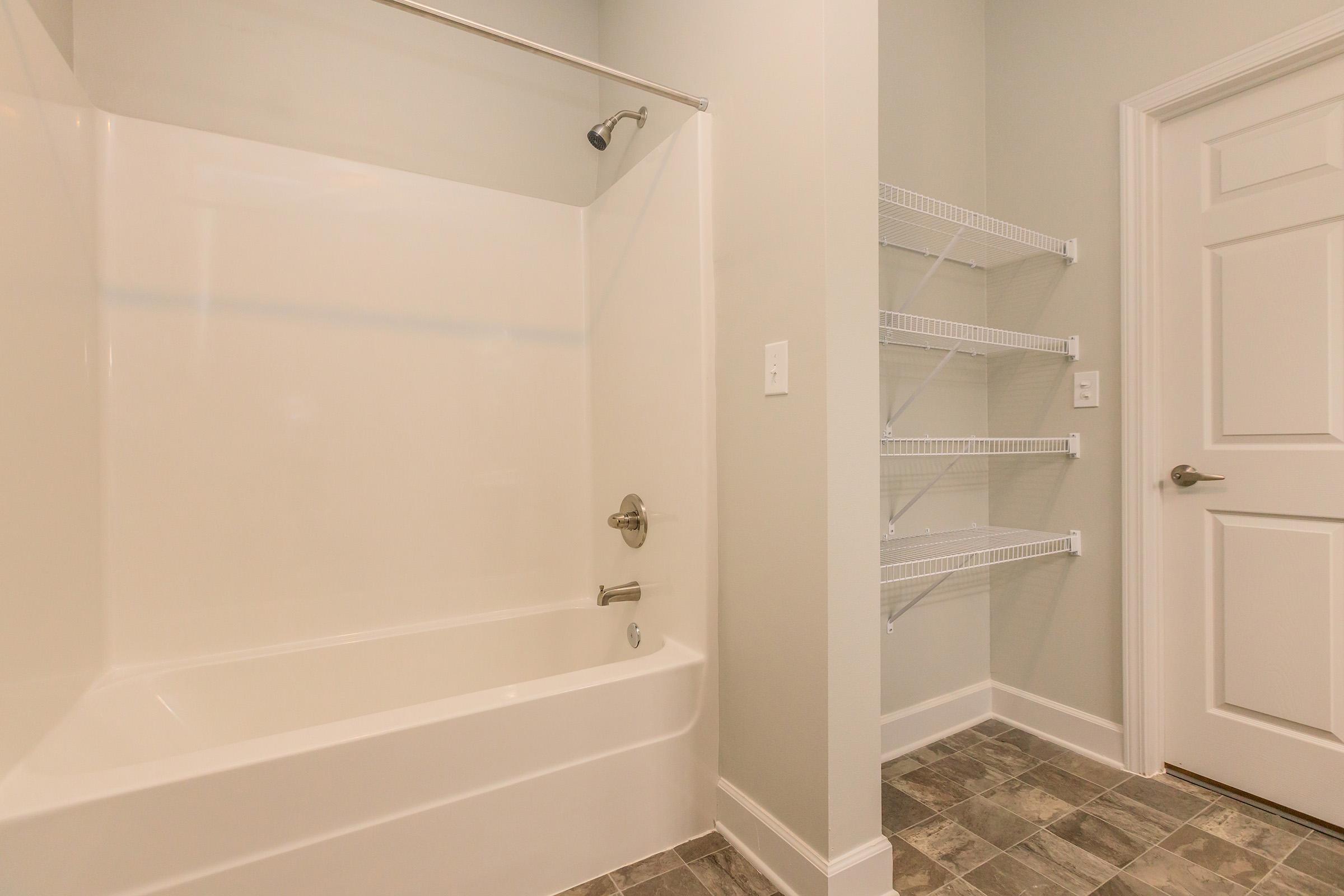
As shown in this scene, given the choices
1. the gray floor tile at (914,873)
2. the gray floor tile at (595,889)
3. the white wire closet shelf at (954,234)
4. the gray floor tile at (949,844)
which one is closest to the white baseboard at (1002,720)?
the gray floor tile at (949,844)

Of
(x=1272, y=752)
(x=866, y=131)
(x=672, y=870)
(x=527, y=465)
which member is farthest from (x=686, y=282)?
(x=1272, y=752)

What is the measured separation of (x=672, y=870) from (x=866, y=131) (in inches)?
70.6

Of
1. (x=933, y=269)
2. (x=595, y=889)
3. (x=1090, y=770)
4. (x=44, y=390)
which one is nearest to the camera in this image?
(x=44, y=390)

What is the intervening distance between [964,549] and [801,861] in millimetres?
996

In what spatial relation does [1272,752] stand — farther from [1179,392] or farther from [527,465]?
[527,465]

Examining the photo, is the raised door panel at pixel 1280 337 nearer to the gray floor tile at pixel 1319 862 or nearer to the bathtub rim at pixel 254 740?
Answer: the gray floor tile at pixel 1319 862

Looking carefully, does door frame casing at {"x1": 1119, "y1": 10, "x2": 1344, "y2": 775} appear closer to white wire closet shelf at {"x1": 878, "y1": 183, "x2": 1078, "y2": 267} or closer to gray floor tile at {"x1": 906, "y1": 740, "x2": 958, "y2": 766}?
white wire closet shelf at {"x1": 878, "y1": 183, "x2": 1078, "y2": 267}

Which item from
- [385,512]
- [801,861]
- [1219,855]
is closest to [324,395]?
[385,512]

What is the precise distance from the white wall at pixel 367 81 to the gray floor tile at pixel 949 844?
2.30 meters

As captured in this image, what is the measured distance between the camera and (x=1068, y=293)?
2029mm

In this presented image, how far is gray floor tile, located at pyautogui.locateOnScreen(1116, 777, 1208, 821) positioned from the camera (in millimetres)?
1636

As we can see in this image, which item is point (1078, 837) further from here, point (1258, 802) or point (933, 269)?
point (933, 269)

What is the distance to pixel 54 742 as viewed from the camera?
47.6 inches

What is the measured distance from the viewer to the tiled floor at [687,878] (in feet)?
4.55
